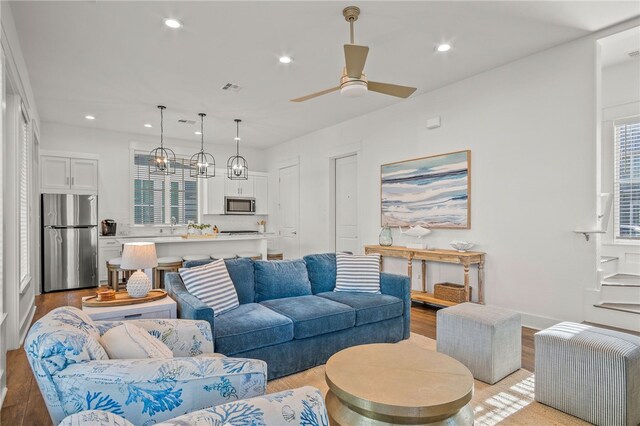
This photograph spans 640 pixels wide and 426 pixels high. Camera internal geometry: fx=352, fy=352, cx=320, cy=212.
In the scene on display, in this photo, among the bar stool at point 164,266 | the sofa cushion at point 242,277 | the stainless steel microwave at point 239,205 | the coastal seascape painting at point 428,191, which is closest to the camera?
the sofa cushion at point 242,277

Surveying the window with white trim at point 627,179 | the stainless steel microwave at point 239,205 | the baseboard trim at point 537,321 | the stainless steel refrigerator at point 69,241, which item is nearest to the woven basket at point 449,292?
the baseboard trim at point 537,321

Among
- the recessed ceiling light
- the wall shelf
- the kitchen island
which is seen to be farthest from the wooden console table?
the recessed ceiling light

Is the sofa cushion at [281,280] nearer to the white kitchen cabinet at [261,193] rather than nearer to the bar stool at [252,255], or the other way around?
the bar stool at [252,255]

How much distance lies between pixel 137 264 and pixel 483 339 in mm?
2676

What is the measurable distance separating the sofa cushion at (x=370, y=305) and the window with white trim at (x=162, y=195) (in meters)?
5.22

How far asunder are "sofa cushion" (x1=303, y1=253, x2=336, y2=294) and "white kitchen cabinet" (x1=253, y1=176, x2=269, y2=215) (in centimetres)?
496

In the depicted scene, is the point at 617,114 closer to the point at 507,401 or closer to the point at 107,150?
the point at 507,401

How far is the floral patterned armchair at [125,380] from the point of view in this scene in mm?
1156

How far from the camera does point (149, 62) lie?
152 inches

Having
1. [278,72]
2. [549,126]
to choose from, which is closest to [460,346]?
[549,126]

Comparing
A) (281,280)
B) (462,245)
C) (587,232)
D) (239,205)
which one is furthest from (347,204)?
(587,232)

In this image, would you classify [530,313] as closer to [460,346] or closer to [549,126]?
[460,346]

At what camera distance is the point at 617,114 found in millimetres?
4336

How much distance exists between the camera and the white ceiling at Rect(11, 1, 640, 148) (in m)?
2.94
